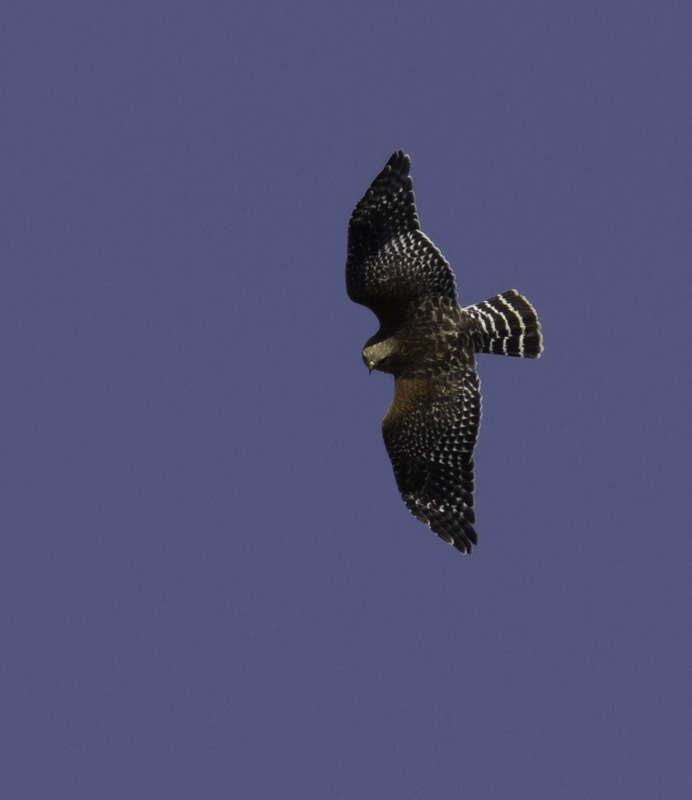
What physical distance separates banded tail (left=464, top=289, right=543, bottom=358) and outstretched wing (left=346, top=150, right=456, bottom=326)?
2.10ft

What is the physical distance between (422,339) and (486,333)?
907 mm

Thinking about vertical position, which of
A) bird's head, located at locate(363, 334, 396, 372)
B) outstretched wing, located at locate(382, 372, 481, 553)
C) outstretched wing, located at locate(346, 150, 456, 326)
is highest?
outstretched wing, located at locate(346, 150, 456, 326)

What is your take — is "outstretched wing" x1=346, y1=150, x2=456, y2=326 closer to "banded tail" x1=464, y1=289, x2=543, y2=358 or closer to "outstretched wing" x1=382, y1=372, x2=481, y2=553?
"banded tail" x1=464, y1=289, x2=543, y2=358

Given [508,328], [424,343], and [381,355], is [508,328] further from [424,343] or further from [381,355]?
[381,355]

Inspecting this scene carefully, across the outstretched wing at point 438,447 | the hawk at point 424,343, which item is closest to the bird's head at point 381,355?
the hawk at point 424,343

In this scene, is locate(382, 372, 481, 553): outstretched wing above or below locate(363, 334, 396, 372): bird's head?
below

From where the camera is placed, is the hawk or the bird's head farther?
the bird's head

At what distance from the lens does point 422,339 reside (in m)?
20.1

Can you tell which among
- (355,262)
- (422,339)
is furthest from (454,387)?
(355,262)

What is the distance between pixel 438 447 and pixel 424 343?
1.42m

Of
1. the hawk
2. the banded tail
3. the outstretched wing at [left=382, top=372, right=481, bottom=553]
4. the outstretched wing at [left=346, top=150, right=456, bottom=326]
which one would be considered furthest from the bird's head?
the banded tail

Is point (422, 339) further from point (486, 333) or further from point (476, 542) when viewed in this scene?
point (476, 542)

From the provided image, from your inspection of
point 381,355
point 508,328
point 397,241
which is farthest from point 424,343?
point 397,241

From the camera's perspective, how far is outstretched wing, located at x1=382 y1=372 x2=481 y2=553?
20.1 metres
